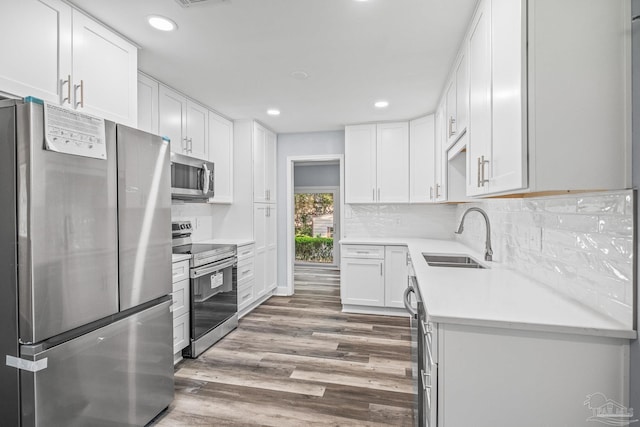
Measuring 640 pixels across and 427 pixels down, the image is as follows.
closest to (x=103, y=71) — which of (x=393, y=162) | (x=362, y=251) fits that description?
(x=362, y=251)

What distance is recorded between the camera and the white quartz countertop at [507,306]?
1101mm

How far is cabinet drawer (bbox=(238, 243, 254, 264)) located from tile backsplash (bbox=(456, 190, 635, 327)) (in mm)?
2759

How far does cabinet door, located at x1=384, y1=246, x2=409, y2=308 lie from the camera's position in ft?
12.7

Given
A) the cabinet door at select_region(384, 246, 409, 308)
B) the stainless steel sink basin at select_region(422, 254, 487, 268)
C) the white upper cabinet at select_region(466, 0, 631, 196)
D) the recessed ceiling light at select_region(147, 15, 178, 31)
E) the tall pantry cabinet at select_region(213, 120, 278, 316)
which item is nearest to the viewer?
the white upper cabinet at select_region(466, 0, 631, 196)

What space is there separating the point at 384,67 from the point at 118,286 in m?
2.40

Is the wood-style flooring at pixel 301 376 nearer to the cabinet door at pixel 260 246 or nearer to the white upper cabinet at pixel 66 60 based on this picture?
the cabinet door at pixel 260 246

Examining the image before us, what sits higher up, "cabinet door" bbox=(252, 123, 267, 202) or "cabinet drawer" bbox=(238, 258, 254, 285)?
"cabinet door" bbox=(252, 123, 267, 202)

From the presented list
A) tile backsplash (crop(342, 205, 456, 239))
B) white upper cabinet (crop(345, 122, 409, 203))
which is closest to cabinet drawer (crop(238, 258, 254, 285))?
tile backsplash (crop(342, 205, 456, 239))

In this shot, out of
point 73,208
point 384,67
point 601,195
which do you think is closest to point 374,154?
point 384,67

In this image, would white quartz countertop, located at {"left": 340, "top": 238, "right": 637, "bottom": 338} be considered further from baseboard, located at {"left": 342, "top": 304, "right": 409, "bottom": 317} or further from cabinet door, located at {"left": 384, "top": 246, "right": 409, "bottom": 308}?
baseboard, located at {"left": 342, "top": 304, "right": 409, "bottom": 317}

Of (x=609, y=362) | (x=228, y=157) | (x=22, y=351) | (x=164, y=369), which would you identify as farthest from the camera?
(x=228, y=157)

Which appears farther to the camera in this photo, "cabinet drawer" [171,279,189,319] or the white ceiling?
"cabinet drawer" [171,279,189,319]

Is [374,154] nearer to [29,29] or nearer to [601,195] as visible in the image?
[601,195]

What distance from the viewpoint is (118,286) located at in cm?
169
